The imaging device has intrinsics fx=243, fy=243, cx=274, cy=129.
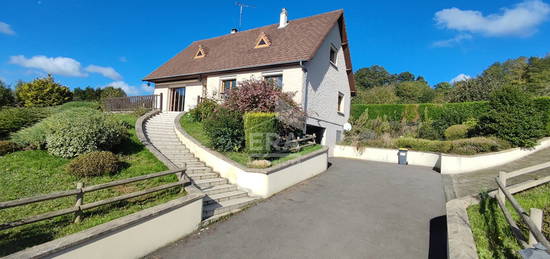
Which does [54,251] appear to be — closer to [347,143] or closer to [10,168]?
[10,168]

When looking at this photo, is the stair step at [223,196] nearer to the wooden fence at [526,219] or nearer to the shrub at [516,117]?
the wooden fence at [526,219]

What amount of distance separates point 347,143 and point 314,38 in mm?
7312

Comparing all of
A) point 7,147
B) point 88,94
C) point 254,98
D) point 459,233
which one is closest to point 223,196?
point 254,98

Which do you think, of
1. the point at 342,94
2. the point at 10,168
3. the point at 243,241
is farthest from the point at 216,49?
the point at 243,241

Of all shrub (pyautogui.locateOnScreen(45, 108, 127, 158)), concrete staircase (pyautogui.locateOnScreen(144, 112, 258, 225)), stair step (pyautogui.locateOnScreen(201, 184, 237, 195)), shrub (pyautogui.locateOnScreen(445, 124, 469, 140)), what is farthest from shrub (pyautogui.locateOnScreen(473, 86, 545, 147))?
shrub (pyautogui.locateOnScreen(45, 108, 127, 158))

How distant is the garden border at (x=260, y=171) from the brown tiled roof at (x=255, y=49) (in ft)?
17.9

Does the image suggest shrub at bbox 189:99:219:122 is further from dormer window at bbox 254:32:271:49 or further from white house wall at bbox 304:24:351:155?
white house wall at bbox 304:24:351:155

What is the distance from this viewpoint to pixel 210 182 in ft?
25.6

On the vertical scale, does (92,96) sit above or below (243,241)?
above

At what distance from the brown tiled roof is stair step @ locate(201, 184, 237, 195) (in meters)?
7.37

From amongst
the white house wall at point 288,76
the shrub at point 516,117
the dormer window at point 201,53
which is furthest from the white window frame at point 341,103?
the dormer window at point 201,53

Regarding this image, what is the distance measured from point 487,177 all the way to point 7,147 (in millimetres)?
16224

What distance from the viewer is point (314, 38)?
13852 millimetres

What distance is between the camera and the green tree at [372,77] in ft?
202
